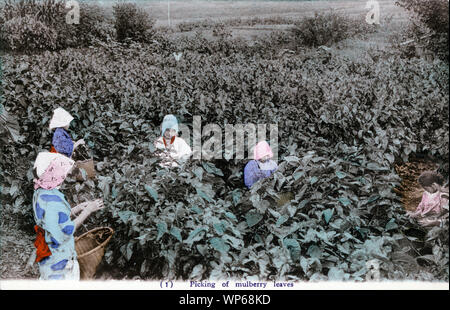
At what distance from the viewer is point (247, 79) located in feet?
11.9

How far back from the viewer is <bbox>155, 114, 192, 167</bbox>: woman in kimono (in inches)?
127

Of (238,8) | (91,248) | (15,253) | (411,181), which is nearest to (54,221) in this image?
(91,248)

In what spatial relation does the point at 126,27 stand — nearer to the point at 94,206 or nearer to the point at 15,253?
the point at 94,206

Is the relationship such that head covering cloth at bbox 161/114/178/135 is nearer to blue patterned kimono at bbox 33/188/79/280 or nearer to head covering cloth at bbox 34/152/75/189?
head covering cloth at bbox 34/152/75/189

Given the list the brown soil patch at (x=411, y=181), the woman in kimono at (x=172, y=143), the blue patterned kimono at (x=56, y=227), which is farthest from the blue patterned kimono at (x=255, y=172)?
the blue patterned kimono at (x=56, y=227)

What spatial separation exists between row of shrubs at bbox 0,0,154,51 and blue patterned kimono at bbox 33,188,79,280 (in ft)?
4.93

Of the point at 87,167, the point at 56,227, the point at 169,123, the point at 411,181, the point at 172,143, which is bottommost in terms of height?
the point at 56,227

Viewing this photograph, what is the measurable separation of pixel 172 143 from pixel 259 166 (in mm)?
774

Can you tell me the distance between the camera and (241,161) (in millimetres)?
3229

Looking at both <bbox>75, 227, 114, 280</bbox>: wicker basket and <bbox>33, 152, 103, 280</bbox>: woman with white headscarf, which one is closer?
<bbox>33, 152, 103, 280</bbox>: woman with white headscarf

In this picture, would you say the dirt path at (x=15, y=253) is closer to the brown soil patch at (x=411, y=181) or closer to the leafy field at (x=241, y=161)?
the leafy field at (x=241, y=161)

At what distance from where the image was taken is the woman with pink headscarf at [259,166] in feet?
10.4

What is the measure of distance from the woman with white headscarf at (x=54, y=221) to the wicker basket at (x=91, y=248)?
0.19 ft

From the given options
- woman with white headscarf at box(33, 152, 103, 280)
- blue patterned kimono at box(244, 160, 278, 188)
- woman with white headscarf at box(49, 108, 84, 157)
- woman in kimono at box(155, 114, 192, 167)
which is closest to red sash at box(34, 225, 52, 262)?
woman with white headscarf at box(33, 152, 103, 280)
